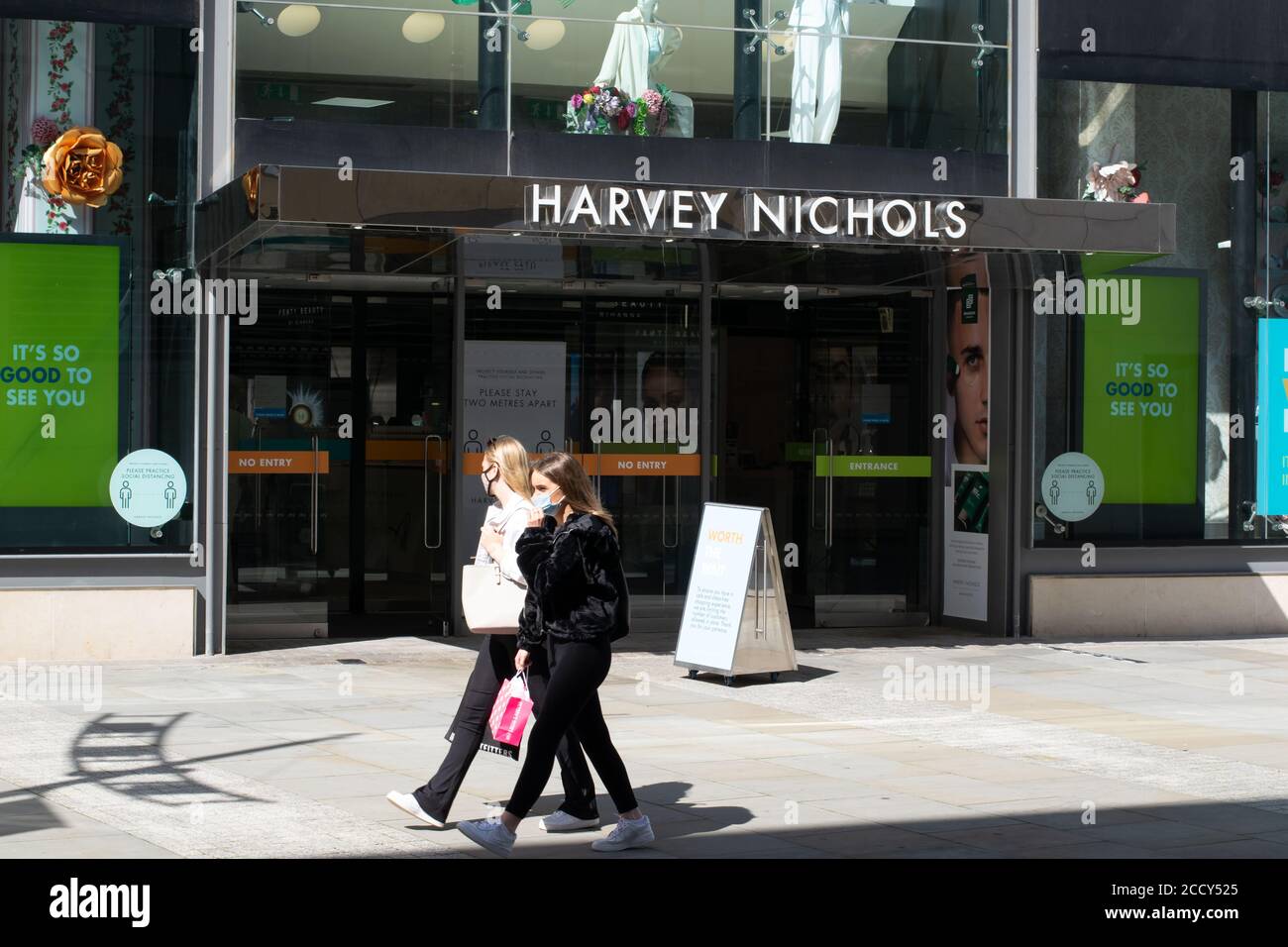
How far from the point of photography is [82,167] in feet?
43.6

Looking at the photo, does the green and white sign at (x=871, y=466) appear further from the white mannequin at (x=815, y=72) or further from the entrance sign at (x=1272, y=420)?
the entrance sign at (x=1272, y=420)

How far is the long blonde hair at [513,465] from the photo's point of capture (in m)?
7.85

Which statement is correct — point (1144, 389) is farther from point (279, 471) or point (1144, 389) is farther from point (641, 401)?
point (279, 471)

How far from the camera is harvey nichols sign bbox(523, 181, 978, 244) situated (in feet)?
40.8

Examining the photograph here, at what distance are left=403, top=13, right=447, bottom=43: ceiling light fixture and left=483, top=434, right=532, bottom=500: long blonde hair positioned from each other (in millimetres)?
6965

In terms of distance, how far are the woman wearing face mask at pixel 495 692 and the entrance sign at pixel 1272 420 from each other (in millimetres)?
10400

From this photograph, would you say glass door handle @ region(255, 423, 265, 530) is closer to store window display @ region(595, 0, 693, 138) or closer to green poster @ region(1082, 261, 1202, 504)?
store window display @ region(595, 0, 693, 138)

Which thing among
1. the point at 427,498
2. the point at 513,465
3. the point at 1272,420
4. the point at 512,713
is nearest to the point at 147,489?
the point at 427,498

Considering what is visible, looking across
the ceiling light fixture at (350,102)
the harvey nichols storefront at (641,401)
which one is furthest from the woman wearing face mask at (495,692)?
the ceiling light fixture at (350,102)

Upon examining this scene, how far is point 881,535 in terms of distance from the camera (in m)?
16.3
